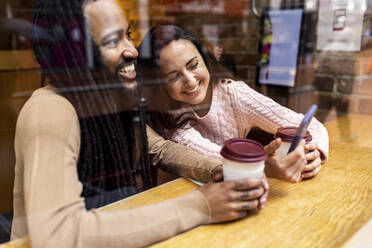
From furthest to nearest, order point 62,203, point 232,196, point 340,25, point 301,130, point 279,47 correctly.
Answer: point 279,47 → point 340,25 → point 301,130 → point 232,196 → point 62,203

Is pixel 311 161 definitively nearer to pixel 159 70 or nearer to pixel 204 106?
pixel 204 106

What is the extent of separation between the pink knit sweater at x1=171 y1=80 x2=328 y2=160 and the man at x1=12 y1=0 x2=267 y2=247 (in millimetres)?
255

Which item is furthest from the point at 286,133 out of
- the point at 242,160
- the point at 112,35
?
the point at 112,35

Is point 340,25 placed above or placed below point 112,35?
above

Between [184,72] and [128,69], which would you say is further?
[184,72]

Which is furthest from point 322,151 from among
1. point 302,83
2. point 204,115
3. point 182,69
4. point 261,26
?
point 261,26

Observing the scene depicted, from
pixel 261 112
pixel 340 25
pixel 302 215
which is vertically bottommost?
pixel 302 215

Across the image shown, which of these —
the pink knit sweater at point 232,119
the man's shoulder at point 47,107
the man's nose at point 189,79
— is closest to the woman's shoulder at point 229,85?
the pink knit sweater at point 232,119

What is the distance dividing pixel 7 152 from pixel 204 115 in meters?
0.57

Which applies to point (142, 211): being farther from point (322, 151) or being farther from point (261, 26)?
point (261, 26)

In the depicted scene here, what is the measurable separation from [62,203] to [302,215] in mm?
590

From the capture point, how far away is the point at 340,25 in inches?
68.2

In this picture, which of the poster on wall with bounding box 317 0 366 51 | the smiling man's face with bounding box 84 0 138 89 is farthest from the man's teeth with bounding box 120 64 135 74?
the poster on wall with bounding box 317 0 366 51

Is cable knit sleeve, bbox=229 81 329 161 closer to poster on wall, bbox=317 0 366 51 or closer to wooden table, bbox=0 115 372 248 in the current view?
wooden table, bbox=0 115 372 248
